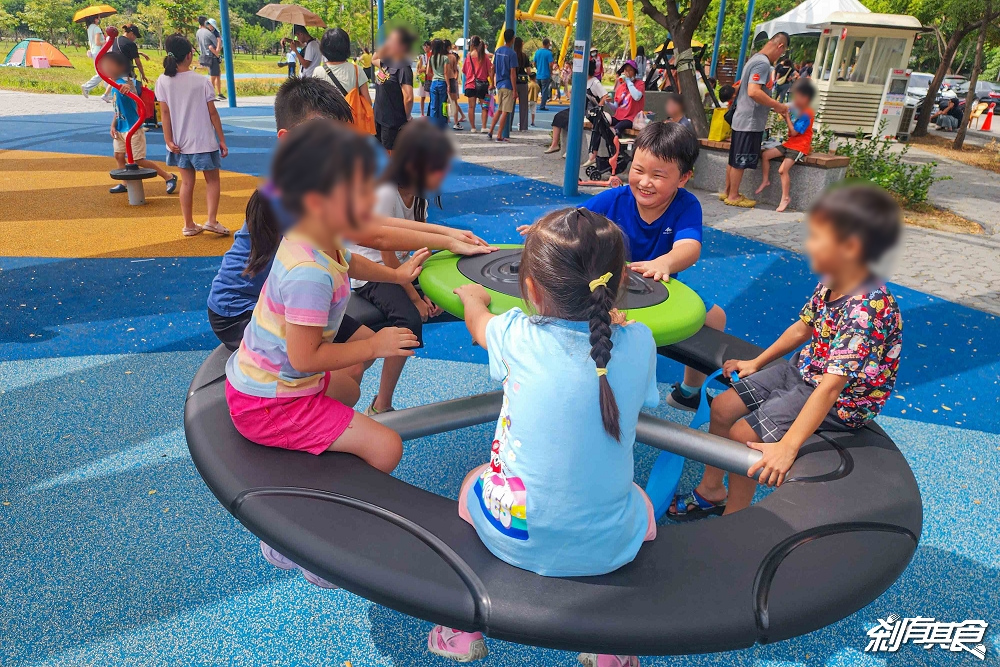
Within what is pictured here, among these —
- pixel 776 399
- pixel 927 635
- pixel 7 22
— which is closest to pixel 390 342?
pixel 776 399

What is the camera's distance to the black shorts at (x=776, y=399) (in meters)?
2.13

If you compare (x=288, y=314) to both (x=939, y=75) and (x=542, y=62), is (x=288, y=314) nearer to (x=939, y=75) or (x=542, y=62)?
(x=542, y=62)

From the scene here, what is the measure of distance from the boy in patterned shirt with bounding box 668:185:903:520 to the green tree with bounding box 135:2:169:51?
1248 mm

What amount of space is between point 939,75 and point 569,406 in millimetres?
16008

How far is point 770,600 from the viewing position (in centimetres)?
142

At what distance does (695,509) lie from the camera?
2.66 metres

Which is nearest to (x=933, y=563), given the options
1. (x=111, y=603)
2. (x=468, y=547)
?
(x=468, y=547)

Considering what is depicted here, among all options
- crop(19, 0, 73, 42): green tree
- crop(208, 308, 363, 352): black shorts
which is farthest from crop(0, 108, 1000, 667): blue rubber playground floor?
crop(208, 308, 363, 352): black shorts

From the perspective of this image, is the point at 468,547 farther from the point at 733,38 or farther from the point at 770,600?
the point at 733,38

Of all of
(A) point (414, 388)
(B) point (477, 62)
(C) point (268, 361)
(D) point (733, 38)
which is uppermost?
(D) point (733, 38)

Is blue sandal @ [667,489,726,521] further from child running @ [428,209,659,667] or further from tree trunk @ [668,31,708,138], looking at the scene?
tree trunk @ [668,31,708,138]

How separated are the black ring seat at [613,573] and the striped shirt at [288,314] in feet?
0.63

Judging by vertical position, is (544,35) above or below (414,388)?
above

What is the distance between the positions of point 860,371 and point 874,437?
35cm
